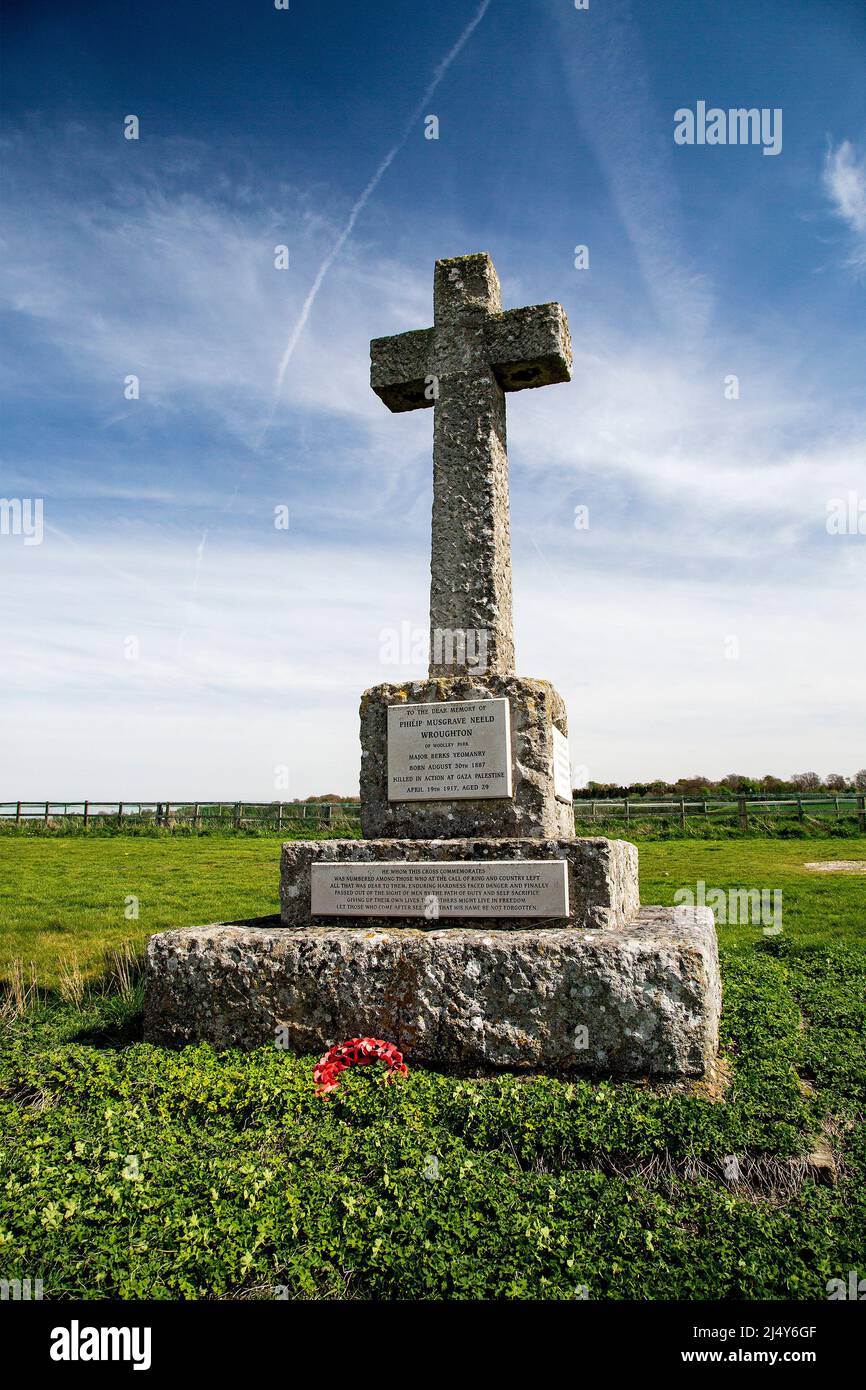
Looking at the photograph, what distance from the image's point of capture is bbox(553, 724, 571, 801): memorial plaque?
5559 millimetres

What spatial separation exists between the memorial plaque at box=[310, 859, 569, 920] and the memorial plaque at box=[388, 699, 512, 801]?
1.71 ft

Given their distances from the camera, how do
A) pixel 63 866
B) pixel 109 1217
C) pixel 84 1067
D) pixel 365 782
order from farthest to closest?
pixel 63 866 < pixel 365 782 < pixel 84 1067 < pixel 109 1217

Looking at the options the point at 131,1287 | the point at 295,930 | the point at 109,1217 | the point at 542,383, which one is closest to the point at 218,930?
the point at 295,930

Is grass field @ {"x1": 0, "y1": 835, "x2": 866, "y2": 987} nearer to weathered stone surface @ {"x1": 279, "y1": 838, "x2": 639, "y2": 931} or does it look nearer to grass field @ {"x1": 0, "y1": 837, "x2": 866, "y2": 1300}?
weathered stone surface @ {"x1": 279, "y1": 838, "x2": 639, "y2": 931}

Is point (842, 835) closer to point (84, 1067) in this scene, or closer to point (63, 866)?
point (63, 866)

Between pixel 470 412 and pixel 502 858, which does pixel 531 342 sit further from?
pixel 502 858

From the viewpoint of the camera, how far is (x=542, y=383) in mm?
6762

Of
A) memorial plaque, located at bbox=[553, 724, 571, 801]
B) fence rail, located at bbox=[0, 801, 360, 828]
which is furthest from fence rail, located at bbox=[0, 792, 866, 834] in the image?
memorial plaque, located at bbox=[553, 724, 571, 801]

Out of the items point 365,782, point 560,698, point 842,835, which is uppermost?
point 560,698

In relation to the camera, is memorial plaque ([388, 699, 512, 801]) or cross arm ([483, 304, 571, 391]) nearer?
memorial plaque ([388, 699, 512, 801])

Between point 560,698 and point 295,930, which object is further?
point 560,698

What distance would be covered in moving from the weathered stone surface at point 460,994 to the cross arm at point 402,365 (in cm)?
443

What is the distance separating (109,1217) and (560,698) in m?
4.05

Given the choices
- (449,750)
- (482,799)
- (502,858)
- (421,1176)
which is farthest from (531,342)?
(421,1176)
